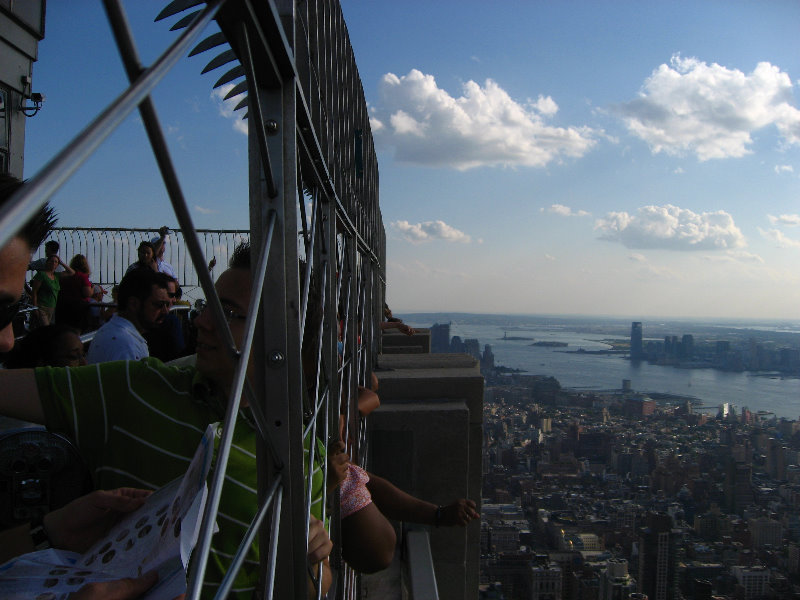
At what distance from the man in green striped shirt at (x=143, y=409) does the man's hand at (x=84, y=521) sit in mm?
→ 341

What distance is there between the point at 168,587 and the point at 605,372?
24658 millimetres

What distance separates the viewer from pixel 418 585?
162 inches

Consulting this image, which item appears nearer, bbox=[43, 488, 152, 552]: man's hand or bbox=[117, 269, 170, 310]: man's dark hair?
bbox=[43, 488, 152, 552]: man's hand

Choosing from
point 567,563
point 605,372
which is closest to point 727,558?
point 567,563

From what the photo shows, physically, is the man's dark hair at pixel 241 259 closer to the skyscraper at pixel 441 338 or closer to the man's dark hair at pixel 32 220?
the man's dark hair at pixel 32 220

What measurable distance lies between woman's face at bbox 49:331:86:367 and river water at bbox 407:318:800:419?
1662 centimetres

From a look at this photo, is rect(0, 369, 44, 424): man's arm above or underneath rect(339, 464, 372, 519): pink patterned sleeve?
above

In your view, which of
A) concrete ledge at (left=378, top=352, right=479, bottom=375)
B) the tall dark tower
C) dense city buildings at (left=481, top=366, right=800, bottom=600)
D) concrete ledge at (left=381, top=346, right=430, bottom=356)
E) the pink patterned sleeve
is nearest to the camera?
the pink patterned sleeve

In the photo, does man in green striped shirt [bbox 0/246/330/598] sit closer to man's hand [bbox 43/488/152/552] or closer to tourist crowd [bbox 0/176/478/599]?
tourist crowd [bbox 0/176/478/599]

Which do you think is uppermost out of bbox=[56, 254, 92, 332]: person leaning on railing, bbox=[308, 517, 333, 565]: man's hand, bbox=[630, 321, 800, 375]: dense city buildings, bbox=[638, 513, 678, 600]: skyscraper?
bbox=[56, 254, 92, 332]: person leaning on railing

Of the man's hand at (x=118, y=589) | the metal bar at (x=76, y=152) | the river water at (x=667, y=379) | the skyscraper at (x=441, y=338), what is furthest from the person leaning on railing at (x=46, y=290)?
the skyscraper at (x=441, y=338)

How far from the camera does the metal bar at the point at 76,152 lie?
18.9 inches

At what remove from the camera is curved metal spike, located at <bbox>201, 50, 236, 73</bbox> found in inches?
62.1

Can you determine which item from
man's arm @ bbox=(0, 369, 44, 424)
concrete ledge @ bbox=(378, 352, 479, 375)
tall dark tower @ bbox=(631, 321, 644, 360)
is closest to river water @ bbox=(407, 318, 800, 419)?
tall dark tower @ bbox=(631, 321, 644, 360)
